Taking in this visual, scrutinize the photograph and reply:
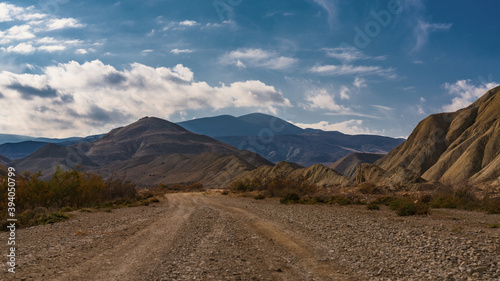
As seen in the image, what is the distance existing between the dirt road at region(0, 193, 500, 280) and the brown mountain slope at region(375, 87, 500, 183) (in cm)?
4537

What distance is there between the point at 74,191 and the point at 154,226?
50.4 feet

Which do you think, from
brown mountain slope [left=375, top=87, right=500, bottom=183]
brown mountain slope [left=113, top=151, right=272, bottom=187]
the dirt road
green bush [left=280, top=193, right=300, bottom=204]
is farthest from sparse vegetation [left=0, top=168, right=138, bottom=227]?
brown mountain slope [left=113, top=151, right=272, bottom=187]

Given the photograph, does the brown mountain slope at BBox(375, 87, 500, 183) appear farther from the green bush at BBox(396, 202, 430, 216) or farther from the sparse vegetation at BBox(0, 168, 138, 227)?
the sparse vegetation at BBox(0, 168, 138, 227)

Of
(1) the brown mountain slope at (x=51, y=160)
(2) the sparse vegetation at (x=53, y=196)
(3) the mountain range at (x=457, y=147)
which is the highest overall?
(3) the mountain range at (x=457, y=147)

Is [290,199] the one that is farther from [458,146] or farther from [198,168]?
[198,168]

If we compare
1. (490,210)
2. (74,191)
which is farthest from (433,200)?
(74,191)

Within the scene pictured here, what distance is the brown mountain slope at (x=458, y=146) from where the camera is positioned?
56.3 meters

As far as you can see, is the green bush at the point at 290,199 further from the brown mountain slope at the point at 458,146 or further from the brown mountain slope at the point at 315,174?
the brown mountain slope at the point at 315,174

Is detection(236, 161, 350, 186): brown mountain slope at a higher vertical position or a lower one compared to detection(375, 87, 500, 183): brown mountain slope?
lower

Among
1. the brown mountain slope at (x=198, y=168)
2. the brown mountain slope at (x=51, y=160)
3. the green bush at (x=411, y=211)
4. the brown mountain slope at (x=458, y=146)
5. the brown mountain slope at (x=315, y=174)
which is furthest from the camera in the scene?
the brown mountain slope at (x=51, y=160)

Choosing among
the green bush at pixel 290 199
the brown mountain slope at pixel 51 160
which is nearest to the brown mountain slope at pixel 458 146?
the green bush at pixel 290 199

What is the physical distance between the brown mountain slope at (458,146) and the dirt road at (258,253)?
4537 cm

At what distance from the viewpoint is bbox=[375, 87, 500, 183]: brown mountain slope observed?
5634cm

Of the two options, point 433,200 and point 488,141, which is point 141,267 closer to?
point 433,200
